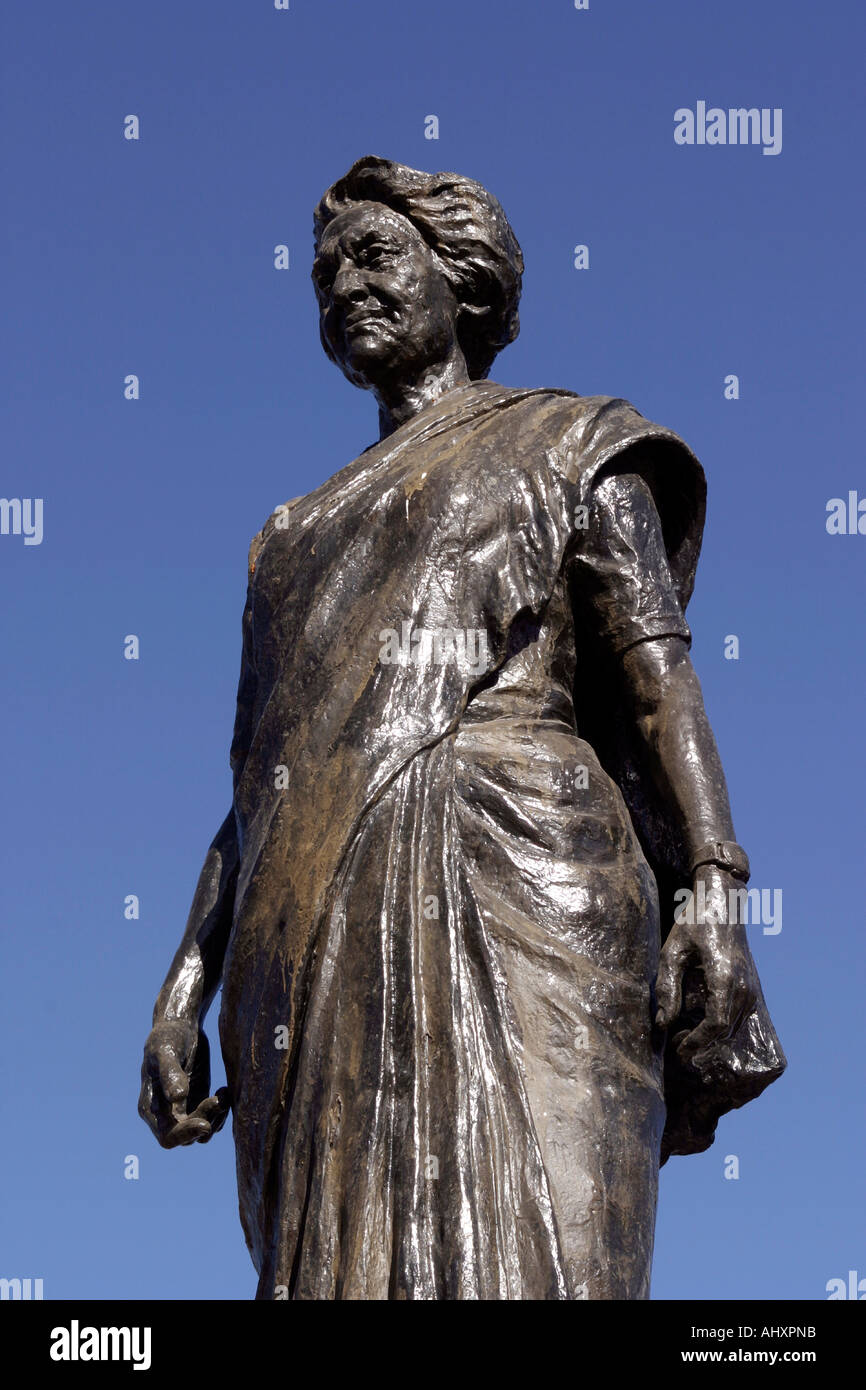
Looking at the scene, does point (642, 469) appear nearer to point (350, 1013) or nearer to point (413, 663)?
point (413, 663)

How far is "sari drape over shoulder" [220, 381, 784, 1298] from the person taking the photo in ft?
25.3

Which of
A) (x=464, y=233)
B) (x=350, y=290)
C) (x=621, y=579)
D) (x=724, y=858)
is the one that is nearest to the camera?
(x=724, y=858)

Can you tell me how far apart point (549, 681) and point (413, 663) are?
20.1 inches

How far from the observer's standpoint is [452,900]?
8086mm

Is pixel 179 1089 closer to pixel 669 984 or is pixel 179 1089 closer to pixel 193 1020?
pixel 193 1020

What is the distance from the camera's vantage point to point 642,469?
30.0ft

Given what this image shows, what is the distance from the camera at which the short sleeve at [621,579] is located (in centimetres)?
880

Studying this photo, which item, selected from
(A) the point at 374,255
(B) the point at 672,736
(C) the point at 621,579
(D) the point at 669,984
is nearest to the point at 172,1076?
(D) the point at 669,984

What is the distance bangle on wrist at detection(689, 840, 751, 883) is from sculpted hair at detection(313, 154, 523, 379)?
245 centimetres

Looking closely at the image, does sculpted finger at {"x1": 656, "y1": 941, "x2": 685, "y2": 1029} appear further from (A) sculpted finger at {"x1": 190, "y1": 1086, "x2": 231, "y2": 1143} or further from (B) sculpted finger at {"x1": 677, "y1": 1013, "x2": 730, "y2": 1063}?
(A) sculpted finger at {"x1": 190, "y1": 1086, "x2": 231, "y2": 1143}

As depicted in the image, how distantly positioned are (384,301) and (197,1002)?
2.63 meters

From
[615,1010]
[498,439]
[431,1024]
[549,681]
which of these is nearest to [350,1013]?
[431,1024]

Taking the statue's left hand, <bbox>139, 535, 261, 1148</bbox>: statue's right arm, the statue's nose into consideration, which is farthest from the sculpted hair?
the statue's left hand

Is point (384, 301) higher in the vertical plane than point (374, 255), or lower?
lower
